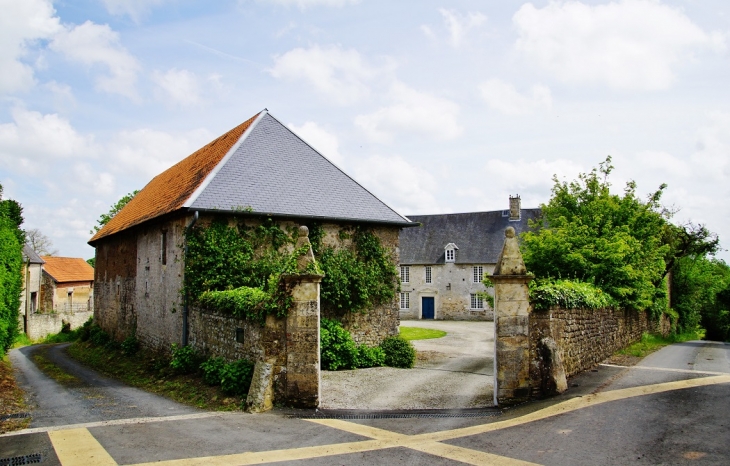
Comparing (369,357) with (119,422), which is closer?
(119,422)

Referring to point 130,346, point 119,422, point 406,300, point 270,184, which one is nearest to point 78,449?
point 119,422

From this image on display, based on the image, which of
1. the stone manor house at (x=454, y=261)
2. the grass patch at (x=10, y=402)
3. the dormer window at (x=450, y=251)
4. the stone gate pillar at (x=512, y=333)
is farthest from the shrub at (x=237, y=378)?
the dormer window at (x=450, y=251)

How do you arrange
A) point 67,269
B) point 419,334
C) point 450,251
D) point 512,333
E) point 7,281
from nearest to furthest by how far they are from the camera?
point 512,333, point 7,281, point 419,334, point 450,251, point 67,269

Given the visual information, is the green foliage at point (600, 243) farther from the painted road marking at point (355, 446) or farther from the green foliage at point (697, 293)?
the green foliage at point (697, 293)

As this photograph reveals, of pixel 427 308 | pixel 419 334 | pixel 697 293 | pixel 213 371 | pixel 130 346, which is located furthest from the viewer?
pixel 427 308

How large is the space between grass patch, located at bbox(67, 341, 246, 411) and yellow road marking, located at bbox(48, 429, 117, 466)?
2508 millimetres

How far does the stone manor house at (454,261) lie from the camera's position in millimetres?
41094

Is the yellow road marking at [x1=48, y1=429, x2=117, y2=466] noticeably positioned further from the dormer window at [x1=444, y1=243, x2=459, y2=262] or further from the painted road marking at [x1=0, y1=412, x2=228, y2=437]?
the dormer window at [x1=444, y1=243, x2=459, y2=262]

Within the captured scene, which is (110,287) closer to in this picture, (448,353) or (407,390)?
(448,353)

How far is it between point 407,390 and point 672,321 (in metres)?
29.3

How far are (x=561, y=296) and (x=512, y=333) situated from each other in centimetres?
161

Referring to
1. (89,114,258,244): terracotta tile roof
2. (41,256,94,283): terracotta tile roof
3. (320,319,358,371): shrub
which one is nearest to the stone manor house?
(89,114,258,244): terracotta tile roof

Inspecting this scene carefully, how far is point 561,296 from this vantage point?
1109cm

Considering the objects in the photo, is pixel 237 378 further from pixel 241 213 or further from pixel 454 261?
pixel 454 261
